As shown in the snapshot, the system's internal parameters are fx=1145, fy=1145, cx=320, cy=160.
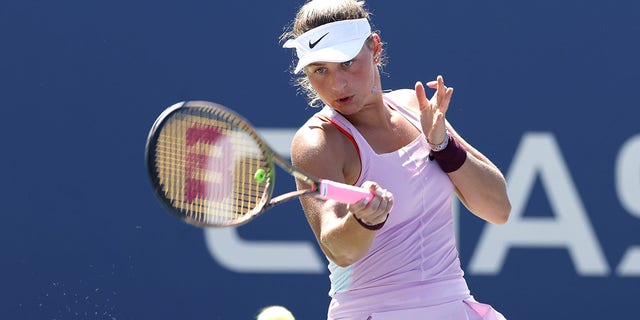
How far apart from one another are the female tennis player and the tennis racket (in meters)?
0.12

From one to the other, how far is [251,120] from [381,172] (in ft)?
6.49

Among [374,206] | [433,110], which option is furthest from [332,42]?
[374,206]

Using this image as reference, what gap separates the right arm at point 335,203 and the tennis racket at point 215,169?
5cm

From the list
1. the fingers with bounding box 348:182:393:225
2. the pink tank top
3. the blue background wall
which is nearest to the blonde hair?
the pink tank top

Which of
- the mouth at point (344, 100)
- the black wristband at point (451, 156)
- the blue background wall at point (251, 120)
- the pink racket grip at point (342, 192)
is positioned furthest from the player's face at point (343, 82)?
the blue background wall at point (251, 120)

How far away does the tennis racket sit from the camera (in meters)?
2.54

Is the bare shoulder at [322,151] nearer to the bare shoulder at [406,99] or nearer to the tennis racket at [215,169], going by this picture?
the tennis racket at [215,169]

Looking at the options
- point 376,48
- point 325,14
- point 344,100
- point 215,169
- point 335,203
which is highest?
point 325,14

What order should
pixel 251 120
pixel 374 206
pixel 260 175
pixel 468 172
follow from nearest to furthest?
1. pixel 374 206
2. pixel 260 175
3. pixel 468 172
4. pixel 251 120

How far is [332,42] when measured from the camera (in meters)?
2.82

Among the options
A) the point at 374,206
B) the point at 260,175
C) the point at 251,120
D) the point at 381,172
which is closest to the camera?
the point at 374,206

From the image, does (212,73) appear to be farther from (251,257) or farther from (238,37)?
(251,257)

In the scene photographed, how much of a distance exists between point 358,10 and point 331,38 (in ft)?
0.64

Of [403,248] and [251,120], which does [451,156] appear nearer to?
[403,248]
